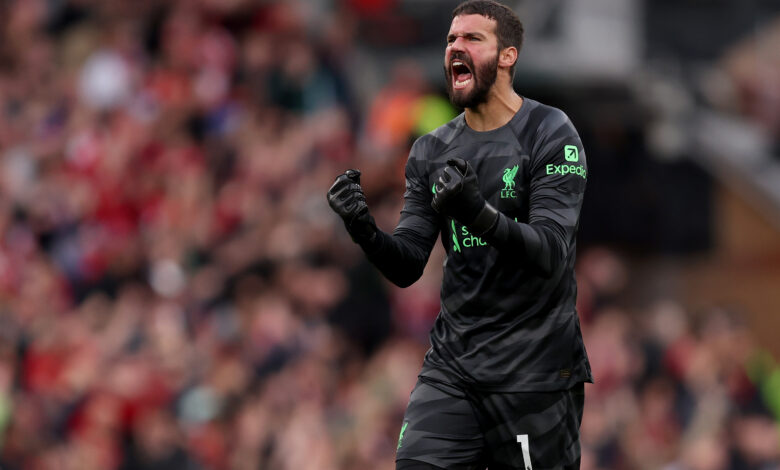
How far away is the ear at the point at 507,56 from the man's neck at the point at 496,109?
0.09m

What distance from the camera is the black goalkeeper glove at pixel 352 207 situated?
5398 millimetres

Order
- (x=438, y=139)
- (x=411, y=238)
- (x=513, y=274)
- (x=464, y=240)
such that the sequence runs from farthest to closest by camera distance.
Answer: (x=438, y=139) → (x=411, y=238) → (x=464, y=240) → (x=513, y=274)

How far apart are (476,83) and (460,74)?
0.30 ft

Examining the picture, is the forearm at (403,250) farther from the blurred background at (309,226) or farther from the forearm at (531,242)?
the blurred background at (309,226)

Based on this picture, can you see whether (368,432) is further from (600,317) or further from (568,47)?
(568,47)

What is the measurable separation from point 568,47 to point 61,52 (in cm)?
593

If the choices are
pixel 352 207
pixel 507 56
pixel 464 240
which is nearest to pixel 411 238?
pixel 464 240

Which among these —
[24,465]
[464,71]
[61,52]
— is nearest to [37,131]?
[61,52]

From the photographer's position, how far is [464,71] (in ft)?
18.4

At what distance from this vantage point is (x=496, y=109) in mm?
5684

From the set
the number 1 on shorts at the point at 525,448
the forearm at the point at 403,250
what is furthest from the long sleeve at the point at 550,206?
the number 1 on shorts at the point at 525,448

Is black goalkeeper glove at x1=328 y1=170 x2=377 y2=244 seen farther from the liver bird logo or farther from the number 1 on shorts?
the number 1 on shorts

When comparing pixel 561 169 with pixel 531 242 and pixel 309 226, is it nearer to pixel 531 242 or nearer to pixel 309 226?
pixel 531 242

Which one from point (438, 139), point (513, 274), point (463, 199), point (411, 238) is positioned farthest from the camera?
point (438, 139)
